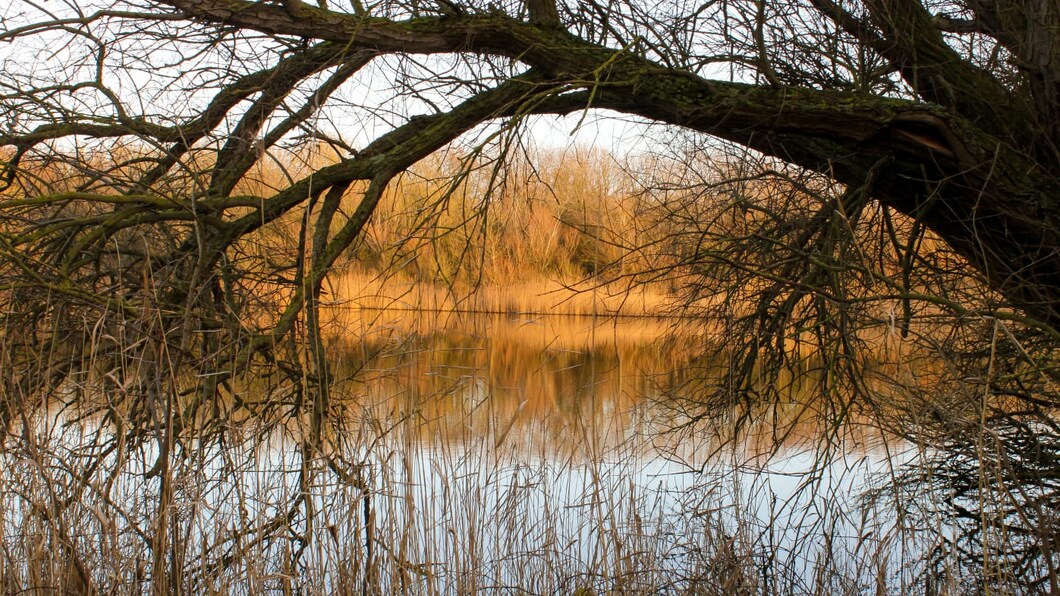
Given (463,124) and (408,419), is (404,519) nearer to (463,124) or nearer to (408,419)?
(408,419)

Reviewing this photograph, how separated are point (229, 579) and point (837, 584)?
2.61 m

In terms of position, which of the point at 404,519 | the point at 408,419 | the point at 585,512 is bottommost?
the point at 585,512

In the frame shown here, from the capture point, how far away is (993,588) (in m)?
3.68

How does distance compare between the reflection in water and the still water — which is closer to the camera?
the reflection in water

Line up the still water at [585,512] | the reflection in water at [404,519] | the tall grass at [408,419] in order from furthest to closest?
the still water at [585,512] → the reflection in water at [404,519] → the tall grass at [408,419]

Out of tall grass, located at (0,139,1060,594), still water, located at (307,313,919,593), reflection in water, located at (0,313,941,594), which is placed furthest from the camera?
still water, located at (307,313,919,593)

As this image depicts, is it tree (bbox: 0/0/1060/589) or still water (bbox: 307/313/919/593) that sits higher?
tree (bbox: 0/0/1060/589)

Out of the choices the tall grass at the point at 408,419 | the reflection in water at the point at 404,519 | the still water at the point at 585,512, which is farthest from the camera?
the still water at the point at 585,512

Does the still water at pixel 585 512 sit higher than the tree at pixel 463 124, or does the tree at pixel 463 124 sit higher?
the tree at pixel 463 124

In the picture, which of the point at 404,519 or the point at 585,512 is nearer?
the point at 404,519

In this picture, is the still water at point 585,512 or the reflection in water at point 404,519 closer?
the reflection in water at point 404,519

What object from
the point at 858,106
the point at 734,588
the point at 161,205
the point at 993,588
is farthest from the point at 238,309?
the point at 993,588

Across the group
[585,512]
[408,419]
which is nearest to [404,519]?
[408,419]

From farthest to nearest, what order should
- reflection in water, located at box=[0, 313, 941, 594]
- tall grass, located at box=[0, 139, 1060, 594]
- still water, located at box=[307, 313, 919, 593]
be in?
still water, located at box=[307, 313, 919, 593] < reflection in water, located at box=[0, 313, 941, 594] < tall grass, located at box=[0, 139, 1060, 594]
